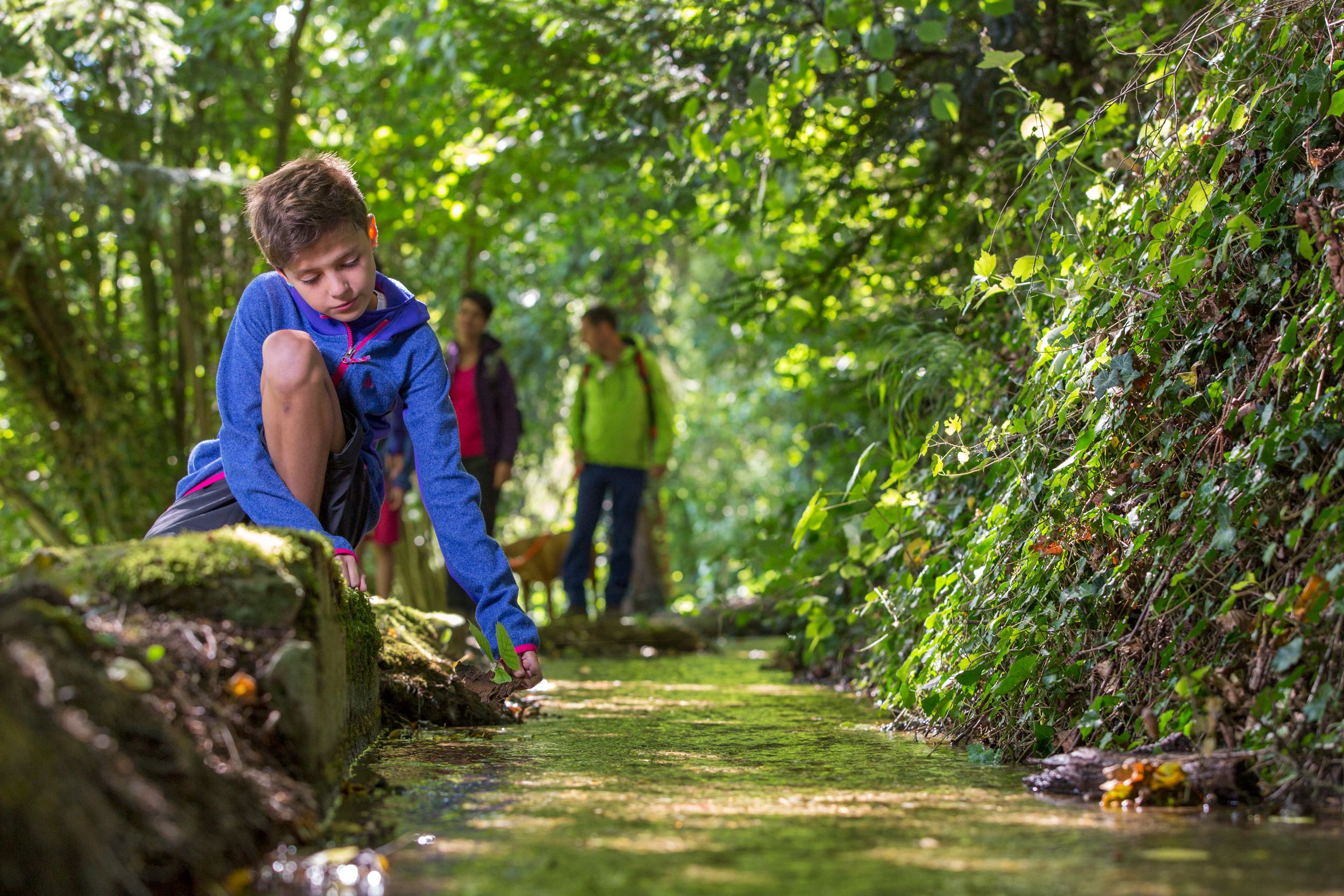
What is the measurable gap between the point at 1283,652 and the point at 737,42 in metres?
3.67

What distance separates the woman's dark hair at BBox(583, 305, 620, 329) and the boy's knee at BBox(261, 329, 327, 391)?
5363mm

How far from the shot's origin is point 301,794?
5.92ft

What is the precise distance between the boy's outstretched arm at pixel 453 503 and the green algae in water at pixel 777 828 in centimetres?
35

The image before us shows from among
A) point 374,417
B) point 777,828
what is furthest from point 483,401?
point 777,828

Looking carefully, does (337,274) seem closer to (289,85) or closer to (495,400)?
(495,400)

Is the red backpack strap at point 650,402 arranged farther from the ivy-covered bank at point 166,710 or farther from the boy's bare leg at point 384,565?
the ivy-covered bank at point 166,710

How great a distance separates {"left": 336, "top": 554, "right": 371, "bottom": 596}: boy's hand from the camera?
278 cm

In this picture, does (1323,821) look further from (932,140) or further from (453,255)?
(453,255)

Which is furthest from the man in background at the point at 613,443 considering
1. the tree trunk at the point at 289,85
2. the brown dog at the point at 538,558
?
the tree trunk at the point at 289,85

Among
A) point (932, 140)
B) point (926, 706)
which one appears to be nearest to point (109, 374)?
point (932, 140)

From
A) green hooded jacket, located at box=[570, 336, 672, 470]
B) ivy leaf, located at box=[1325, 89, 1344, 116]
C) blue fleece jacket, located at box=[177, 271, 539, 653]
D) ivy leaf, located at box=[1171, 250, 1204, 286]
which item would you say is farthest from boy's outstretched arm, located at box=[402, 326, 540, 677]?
green hooded jacket, located at box=[570, 336, 672, 470]

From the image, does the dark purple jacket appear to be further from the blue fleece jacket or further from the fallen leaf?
the fallen leaf

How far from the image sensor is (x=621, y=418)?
8109 millimetres

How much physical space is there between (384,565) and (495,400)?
5.39 feet
